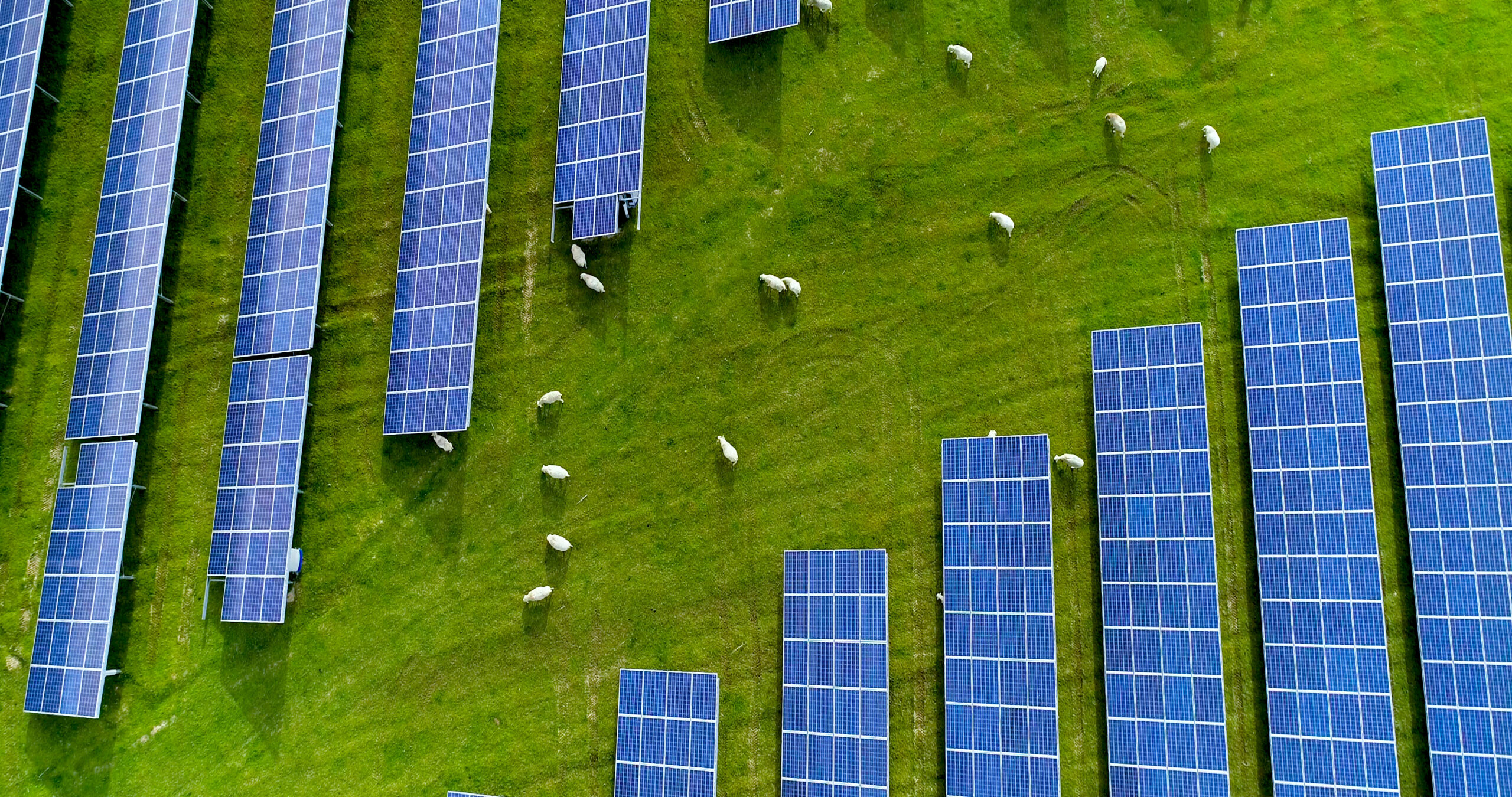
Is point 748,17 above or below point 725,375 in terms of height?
above

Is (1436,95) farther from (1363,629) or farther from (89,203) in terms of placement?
(89,203)

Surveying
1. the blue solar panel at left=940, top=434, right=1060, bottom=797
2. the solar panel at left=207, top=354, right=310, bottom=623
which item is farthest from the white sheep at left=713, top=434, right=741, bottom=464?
the solar panel at left=207, top=354, right=310, bottom=623

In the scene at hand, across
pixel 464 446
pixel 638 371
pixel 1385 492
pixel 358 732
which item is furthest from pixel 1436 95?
pixel 358 732

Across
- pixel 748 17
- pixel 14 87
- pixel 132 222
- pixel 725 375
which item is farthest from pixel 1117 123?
pixel 14 87

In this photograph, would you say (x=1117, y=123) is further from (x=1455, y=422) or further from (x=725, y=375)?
(x=725, y=375)

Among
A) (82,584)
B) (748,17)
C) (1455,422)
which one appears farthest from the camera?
(748,17)
